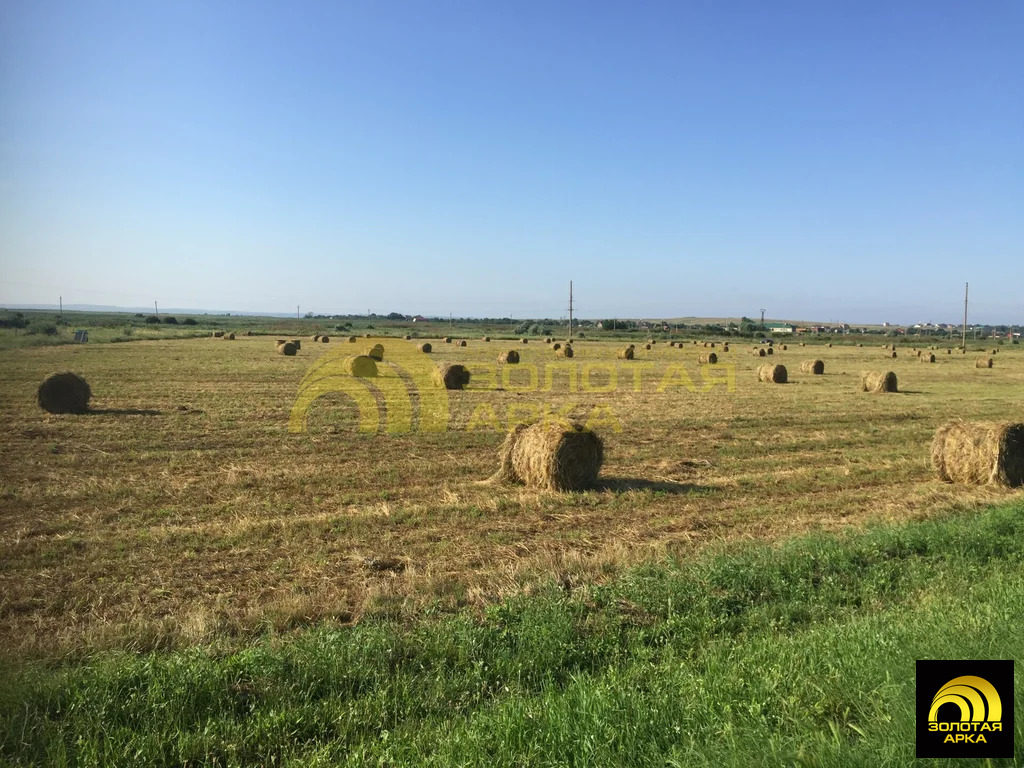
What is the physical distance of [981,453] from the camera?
1234 cm

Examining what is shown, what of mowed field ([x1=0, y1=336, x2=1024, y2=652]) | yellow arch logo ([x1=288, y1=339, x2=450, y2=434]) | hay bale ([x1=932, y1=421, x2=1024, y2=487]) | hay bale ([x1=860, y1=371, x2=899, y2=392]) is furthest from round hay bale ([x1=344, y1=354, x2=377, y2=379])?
hay bale ([x1=932, y1=421, x2=1024, y2=487])

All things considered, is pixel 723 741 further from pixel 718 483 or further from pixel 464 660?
pixel 718 483

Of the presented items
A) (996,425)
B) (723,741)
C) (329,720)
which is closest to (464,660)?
(329,720)

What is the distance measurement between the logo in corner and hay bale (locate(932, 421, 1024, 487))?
10231 millimetres

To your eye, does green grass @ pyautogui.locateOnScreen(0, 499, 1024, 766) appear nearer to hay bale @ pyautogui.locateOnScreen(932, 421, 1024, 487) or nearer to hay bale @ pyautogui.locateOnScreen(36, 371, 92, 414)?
hay bale @ pyautogui.locateOnScreen(932, 421, 1024, 487)

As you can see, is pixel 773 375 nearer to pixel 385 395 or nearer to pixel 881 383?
pixel 881 383

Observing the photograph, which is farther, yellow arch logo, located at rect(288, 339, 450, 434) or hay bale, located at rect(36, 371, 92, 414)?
hay bale, located at rect(36, 371, 92, 414)

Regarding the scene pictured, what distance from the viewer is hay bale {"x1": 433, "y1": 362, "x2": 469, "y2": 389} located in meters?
25.9

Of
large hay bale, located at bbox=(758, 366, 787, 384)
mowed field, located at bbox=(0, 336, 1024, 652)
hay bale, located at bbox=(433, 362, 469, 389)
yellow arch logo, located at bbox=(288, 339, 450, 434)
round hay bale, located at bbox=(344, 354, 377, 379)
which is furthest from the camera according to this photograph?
large hay bale, located at bbox=(758, 366, 787, 384)

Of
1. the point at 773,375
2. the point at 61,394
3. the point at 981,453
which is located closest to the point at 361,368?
the point at 61,394

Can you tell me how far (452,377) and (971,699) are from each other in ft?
75.7

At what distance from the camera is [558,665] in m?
5.07

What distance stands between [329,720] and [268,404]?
17.6 m

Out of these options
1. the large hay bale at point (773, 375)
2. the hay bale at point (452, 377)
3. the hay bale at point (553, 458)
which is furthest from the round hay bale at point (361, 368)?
the large hay bale at point (773, 375)
